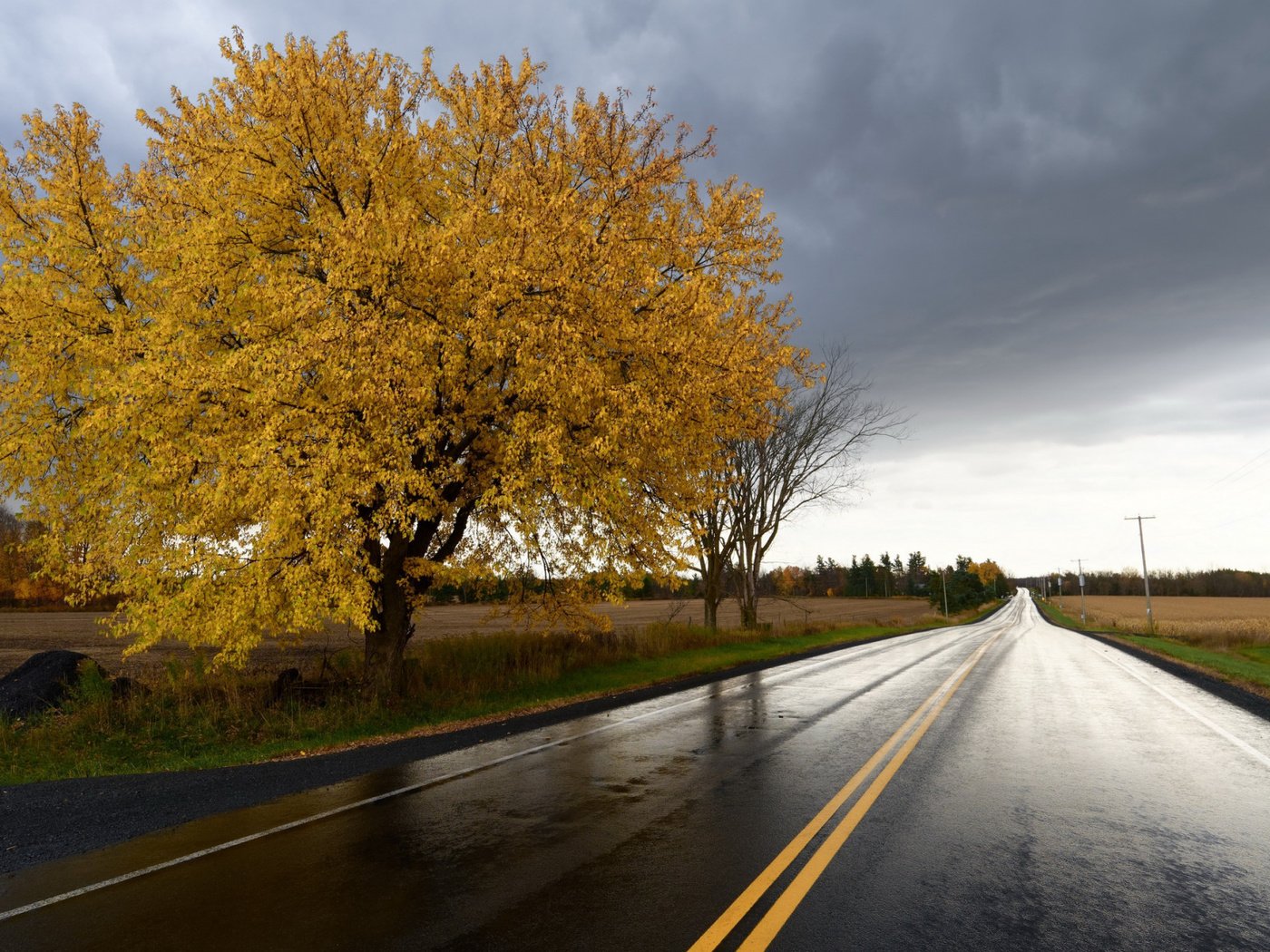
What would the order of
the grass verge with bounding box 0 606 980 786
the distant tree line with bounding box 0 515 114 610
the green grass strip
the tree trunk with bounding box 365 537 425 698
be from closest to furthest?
the grass verge with bounding box 0 606 980 786 → the tree trunk with bounding box 365 537 425 698 → the green grass strip → the distant tree line with bounding box 0 515 114 610

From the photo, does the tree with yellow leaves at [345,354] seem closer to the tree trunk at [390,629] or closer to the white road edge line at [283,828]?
the tree trunk at [390,629]

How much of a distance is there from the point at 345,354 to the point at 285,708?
6.53 m

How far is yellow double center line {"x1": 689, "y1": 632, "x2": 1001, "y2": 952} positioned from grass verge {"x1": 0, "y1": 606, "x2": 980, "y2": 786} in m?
6.80

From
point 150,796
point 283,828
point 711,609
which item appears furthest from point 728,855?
point 711,609

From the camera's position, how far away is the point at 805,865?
489 cm

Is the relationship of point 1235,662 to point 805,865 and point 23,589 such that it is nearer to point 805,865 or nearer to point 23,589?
point 805,865

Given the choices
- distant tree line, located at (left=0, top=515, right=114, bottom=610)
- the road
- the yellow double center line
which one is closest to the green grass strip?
the road

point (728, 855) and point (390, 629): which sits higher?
point (390, 629)

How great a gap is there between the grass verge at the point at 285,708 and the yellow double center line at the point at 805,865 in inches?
268

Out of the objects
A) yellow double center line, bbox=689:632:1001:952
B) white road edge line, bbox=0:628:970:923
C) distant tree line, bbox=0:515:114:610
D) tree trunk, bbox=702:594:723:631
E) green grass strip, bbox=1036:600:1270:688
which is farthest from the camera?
distant tree line, bbox=0:515:114:610

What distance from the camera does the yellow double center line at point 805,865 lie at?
3887 millimetres

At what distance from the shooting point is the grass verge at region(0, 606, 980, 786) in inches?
387

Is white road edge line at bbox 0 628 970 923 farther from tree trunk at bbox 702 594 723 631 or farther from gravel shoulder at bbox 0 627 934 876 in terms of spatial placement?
tree trunk at bbox 702 594 723 631

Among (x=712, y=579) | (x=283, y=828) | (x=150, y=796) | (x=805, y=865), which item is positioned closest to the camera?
(x=805, y=865)
